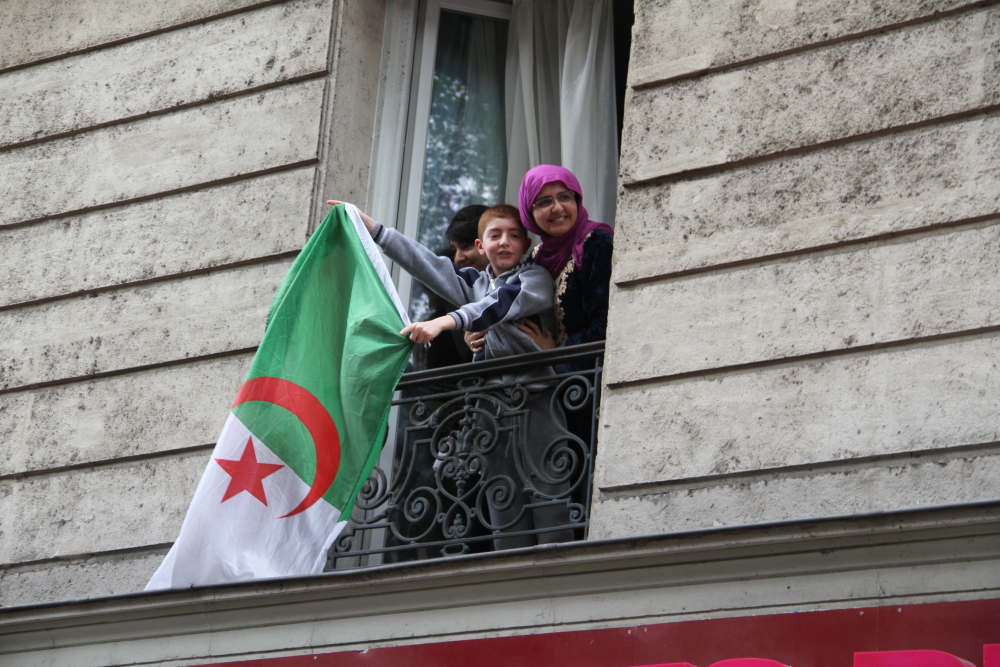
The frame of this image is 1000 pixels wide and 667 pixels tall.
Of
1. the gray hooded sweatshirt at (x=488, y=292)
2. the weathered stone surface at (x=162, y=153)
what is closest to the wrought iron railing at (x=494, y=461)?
the gray hooded sweatshirt at (x=488, y=292)

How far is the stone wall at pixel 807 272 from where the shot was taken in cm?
497

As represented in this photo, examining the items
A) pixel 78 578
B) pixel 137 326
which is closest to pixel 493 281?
pixel 137 326

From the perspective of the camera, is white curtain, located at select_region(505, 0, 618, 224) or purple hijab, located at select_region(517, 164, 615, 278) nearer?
purple hijab, located at select_region(517, 164, 615, 278)

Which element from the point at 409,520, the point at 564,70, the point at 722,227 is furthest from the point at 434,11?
the point at 409,520

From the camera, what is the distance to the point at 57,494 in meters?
6.41

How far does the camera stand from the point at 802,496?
5.02 meters

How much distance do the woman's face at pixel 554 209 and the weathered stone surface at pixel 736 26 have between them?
580 millimetres

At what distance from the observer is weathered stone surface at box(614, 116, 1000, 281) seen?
5.19 m

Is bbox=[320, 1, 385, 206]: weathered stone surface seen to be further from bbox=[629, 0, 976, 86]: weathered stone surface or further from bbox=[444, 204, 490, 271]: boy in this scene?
bbox=[629, 0, 976, 86]: weathered stone surface

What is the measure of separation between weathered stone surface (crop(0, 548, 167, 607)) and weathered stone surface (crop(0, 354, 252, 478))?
1.54ft

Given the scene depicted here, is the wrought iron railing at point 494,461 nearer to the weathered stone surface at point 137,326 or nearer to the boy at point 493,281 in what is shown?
the boy at point 493,281

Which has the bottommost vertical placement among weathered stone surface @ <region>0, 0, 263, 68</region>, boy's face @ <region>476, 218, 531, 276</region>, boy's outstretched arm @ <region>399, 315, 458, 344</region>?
boy's outstretched arm @ <region>399, 315, 458, 344</region>

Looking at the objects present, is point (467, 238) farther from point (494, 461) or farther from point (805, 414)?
point (805, 414)

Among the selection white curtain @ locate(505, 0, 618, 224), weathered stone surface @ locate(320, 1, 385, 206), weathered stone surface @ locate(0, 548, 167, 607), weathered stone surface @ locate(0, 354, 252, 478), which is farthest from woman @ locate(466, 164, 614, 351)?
weathered stone surface @ locate(0, 548, 167, 607)
